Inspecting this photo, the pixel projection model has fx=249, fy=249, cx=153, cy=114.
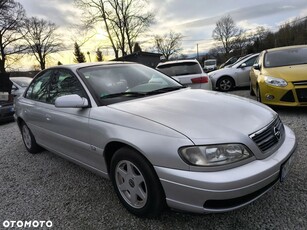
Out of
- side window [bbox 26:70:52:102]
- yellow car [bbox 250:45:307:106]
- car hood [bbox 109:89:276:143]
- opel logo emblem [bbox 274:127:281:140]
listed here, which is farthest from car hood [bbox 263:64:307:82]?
side window [bbox 26:70:52:102]

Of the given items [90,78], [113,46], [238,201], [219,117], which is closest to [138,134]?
[219,117]

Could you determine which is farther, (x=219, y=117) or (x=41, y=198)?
(x=41, y=198)

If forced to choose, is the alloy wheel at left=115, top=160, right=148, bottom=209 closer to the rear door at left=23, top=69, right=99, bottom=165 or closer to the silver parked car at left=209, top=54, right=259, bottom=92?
the rear door at left=23, top=69, right=99, bottom=165

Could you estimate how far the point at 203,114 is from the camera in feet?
7.09

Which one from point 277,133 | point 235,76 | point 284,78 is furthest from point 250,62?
point 277,133

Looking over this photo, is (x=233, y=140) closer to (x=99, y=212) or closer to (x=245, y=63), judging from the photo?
(x=99, y=212)

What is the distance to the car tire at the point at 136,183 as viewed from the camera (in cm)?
203

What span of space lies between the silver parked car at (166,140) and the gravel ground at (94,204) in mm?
248

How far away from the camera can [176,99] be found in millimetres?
2607

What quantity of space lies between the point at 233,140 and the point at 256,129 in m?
0.31

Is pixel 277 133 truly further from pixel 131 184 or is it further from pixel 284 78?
pixel 284 78

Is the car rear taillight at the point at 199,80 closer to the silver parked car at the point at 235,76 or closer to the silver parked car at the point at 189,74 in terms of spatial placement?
the silver parked car at the point at 189,74

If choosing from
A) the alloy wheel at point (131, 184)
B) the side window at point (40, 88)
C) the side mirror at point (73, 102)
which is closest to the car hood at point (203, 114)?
the side mirror at point (73, 102)

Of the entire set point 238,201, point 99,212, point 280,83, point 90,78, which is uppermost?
point 90,78
